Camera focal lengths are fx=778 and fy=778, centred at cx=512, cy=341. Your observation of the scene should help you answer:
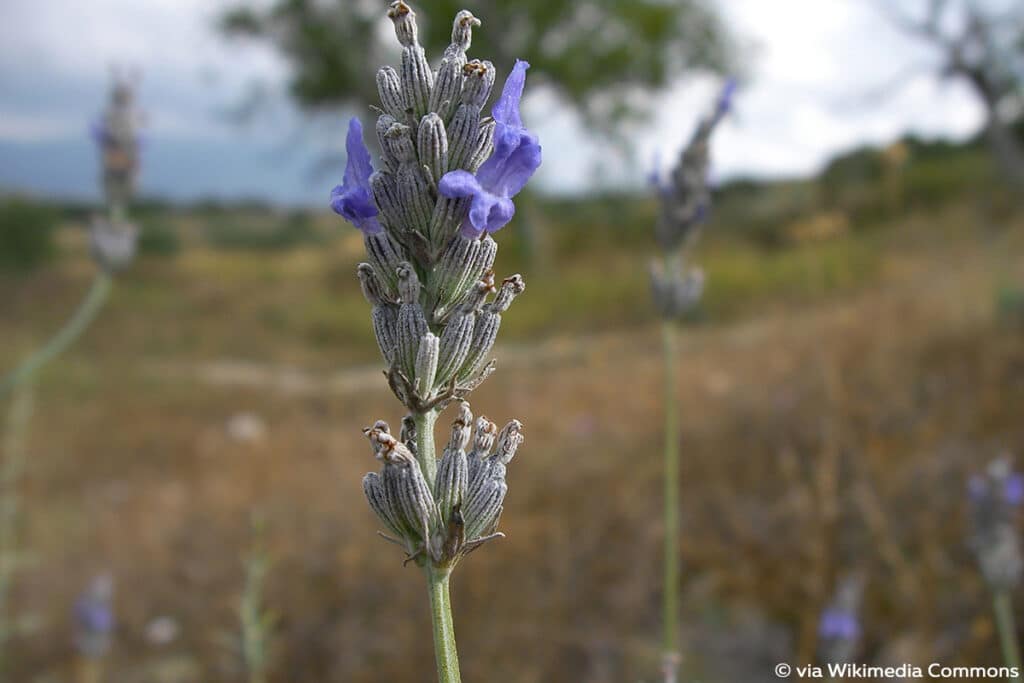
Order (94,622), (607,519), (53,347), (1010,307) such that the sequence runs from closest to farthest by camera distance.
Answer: (53,347) → (94,622) → (607,519) → (1010,307)

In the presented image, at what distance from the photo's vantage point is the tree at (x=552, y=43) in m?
20.8

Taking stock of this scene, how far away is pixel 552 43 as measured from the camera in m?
21.6

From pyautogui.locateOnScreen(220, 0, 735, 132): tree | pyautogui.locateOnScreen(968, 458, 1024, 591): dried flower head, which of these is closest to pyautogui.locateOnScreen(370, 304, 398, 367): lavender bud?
pyautogui.locateOnScreen(968, 458, 1024, 591): dried flower head

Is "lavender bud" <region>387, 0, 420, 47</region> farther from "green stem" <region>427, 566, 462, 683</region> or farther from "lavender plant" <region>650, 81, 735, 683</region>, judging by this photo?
"lavender plant" <region>650, 81, 735, 683</region>

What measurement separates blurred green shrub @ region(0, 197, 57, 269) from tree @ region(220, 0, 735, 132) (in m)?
9.76

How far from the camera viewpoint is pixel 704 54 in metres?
23.7

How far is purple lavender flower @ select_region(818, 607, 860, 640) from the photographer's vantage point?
2.26 metres

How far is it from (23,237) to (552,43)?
18.1 metres

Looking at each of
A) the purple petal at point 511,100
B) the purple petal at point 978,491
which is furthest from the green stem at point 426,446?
the purple petal at point 978,491

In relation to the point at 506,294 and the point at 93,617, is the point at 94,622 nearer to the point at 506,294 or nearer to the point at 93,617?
the point at 93,617

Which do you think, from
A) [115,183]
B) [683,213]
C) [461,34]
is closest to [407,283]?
[461,34]

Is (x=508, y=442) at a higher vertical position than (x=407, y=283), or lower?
lower

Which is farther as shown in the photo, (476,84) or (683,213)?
(683,213)

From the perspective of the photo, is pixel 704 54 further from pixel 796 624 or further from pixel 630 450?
pixel 796 624
